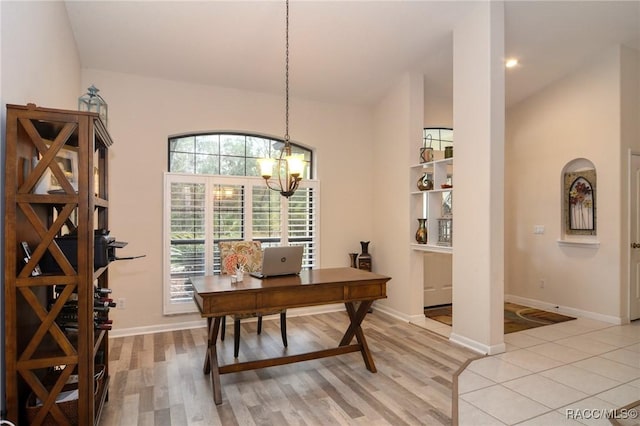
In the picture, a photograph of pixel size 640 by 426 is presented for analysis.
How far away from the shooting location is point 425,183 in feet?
14.9

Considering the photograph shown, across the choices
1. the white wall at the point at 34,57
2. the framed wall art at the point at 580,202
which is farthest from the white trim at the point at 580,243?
the white wall at the point at 34,57

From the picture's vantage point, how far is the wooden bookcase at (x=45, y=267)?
5.94 feet

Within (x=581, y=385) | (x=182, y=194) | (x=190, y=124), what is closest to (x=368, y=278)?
(x=581, y=385)

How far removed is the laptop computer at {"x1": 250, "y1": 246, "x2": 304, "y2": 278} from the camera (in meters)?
3.08

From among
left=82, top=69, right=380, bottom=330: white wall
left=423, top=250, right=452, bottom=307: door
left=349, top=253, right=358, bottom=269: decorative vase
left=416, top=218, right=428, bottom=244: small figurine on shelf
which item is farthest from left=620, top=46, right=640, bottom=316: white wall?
left=349, top=253, right=358, bottom=269: decorative vase

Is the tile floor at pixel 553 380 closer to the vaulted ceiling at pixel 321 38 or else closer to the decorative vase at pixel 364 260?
the decorative vase at pixel 364 260

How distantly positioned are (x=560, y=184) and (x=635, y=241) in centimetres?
109

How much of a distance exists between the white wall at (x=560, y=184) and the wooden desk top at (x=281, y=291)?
339 centimetres

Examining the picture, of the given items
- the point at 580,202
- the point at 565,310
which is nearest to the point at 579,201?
the point at 580,202

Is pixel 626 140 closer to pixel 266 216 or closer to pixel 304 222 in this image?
pixel 304 222

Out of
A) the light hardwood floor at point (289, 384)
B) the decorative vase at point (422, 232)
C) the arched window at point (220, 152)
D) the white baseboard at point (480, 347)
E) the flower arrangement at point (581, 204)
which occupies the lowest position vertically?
the light hardwood floor at point (289, 384)

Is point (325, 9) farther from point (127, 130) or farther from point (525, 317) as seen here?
point (525, 317)

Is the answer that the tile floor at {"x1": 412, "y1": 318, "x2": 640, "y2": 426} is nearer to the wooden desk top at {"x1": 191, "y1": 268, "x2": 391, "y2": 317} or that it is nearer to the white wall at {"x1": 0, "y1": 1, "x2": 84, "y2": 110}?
the wooden desk top at {"x1": 191, "y1": 268, "x2": 391, "y2": 317}

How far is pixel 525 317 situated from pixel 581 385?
6.88 ft
